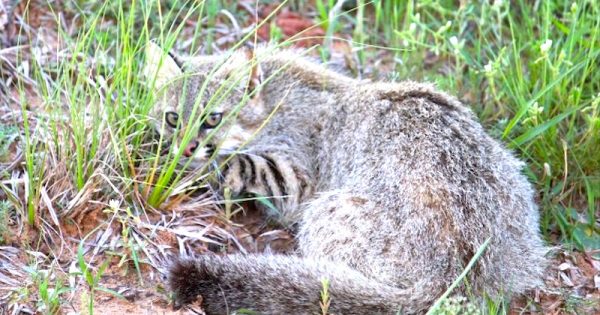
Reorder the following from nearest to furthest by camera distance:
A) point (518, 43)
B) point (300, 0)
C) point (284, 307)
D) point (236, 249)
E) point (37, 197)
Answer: point (284, 307)
point (37, 197)
point (236, 249)
point (518, 43)
point (300, 0)

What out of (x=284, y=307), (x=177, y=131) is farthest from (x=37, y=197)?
(x=284, y=307)

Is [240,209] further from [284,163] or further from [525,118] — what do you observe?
[525,118]

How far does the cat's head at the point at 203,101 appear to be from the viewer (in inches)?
218

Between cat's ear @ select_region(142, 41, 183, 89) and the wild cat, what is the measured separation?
0.01 meters

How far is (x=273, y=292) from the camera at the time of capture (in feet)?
15.6

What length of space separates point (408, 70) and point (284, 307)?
9.60ft

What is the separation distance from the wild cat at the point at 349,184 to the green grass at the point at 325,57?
241 millimetres

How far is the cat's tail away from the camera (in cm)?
474

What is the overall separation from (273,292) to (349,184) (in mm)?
1061

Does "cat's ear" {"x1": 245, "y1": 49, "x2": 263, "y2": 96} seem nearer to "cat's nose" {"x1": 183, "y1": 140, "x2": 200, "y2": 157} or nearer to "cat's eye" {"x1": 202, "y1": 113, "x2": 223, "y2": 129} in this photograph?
"cat's eye" {"x1": 202, "y1": 113, "x2": 223, "y2": 129}

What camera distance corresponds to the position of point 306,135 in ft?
20.1

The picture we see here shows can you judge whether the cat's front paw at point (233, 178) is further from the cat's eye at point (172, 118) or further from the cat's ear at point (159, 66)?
the cat's ear at point (159, 66)

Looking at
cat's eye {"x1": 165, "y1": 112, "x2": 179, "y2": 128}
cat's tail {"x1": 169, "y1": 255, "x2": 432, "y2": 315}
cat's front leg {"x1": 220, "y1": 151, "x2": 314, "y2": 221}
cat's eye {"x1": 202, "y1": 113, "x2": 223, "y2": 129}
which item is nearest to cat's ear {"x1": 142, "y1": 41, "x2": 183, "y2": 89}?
cat's eye {"x1": 165, "y1": 112, "x2": 179, "y2": 128}

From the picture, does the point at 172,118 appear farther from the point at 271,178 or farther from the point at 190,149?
the point at 271,178
